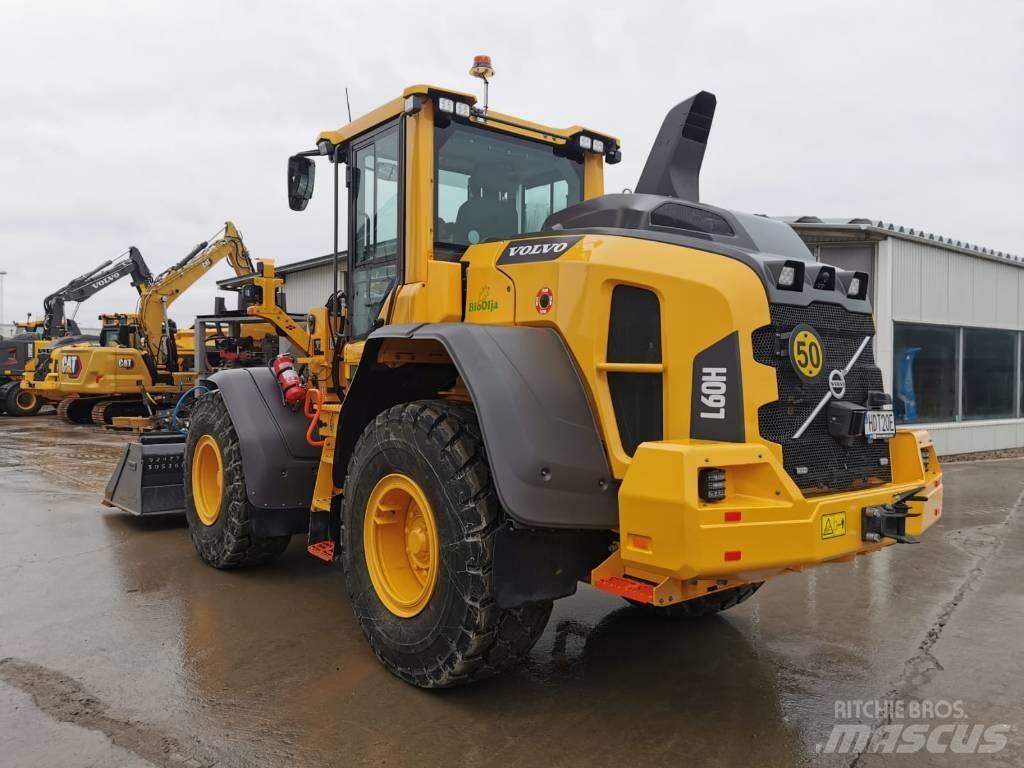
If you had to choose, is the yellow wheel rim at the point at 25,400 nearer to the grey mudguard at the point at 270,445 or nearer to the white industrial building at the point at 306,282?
the white industrial building at the point at 306,282

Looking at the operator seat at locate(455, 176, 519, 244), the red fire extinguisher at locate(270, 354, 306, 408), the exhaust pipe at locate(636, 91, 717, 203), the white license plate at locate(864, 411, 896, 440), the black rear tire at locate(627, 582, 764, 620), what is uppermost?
the exhaust pipe at locate(636, 91, 717, 203)

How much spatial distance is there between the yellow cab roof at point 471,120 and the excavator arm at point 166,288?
14132 mm

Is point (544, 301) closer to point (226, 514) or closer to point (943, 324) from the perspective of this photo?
point (226, 514)

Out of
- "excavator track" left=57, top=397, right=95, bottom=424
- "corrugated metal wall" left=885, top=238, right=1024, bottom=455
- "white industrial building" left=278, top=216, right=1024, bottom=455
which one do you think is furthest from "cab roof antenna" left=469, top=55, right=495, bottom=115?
"excavator track" left=57, top=397, right=95, bottom=424

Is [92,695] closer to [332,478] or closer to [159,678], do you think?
[159,678]

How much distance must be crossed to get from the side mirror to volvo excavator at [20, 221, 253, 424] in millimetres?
13256

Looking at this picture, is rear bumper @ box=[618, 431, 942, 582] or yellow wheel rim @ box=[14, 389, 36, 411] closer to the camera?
rear bumper @ box=[618, 431, 942, 582]

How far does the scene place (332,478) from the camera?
466cm

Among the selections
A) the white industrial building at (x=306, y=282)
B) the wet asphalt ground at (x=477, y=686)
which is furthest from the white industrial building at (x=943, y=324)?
the white industrial building at (x=306, y=282)

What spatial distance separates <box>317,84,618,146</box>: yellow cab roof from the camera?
14.1 feet

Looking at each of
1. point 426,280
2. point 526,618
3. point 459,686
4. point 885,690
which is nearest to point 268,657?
point 459,686

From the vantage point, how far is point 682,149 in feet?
14.3

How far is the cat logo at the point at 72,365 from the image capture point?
690 inches

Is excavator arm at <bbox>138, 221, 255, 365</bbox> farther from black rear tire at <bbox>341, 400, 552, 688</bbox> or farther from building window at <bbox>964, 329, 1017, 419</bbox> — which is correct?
black rear tire at <bbox>341, 400, 552, 688</bbox>
